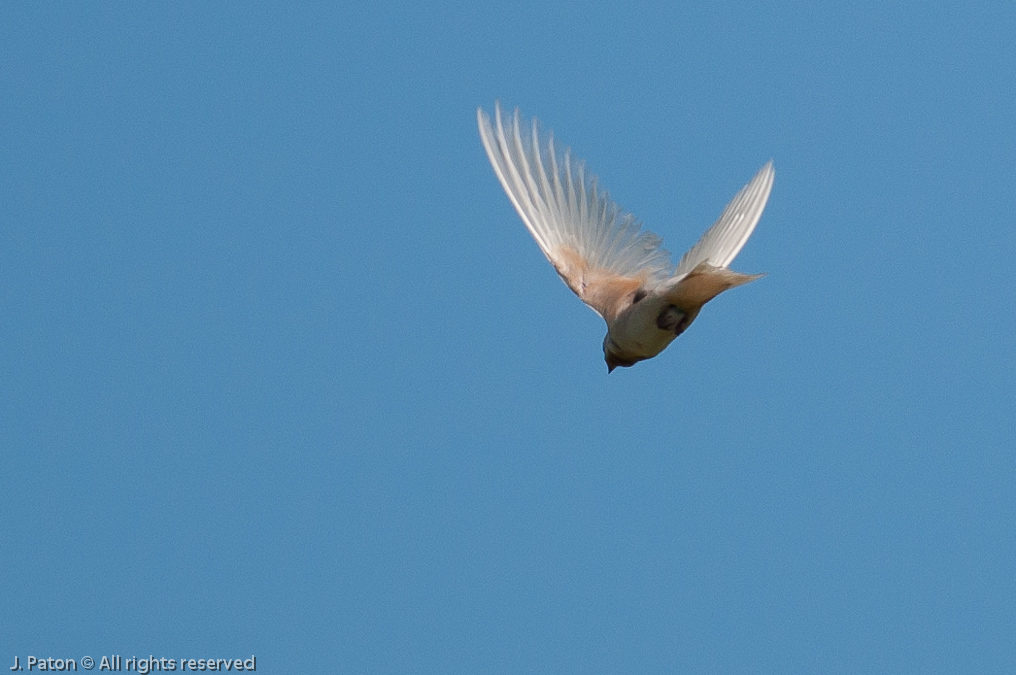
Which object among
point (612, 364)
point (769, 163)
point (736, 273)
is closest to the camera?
point (736, 273)

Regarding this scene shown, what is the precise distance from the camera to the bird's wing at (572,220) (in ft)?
41.9

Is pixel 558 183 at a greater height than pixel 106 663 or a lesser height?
greater

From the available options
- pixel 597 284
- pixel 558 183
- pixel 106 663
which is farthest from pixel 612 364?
pixel 106 663

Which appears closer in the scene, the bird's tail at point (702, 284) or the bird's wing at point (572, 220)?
the bird's tail at point (702, 284)

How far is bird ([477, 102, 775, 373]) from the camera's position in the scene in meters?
12.5

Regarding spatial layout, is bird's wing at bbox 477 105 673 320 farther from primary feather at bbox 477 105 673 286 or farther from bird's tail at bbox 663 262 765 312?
bird's tail at bbox 663 262 765 312

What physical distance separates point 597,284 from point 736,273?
7.60 ft

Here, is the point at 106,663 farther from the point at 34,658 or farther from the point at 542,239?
the point at 542,239

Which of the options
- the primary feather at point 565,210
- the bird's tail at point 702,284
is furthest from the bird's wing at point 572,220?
the bird's tail at point 702,284

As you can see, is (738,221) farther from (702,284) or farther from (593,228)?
(702,284)

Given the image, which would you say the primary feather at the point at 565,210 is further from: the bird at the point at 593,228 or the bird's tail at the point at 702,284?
the bird's tail at the point at 702,284

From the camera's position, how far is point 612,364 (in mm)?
12531

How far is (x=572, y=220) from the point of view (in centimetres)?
1336

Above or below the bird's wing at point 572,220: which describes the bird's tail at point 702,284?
below
